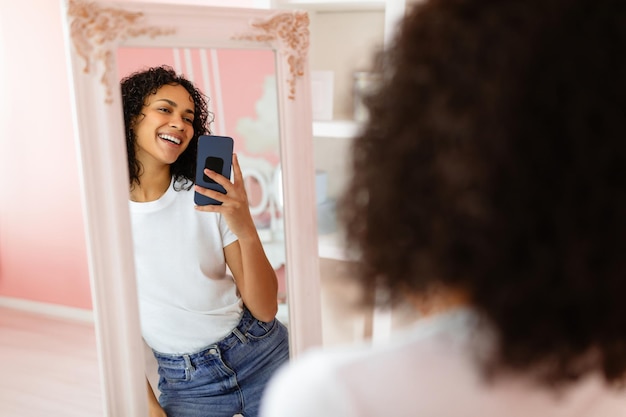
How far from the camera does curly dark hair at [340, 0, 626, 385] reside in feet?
1.48

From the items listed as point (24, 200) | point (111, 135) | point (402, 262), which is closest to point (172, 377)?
point (111, 135)

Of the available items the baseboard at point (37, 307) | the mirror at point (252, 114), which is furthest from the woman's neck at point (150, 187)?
the baseboard at point (37, 307)

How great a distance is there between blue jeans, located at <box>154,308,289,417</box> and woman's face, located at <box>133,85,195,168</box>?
30 centimetres

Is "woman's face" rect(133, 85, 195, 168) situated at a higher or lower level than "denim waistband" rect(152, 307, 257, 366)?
higher

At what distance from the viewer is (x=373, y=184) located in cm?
53

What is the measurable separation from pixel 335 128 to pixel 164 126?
0.58m

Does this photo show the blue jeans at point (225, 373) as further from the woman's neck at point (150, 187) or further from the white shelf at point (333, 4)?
the white shelf at point (333, 4)

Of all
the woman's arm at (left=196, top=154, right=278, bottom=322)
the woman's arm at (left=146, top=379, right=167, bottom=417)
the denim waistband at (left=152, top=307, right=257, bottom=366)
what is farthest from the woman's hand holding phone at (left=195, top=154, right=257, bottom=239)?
the woman's arm at (left=146, top=379, right=167, bottom=417)

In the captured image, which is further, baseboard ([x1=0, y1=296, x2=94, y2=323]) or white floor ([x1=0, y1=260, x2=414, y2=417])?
baseboard ([x1=0, y1=296, x2=94, y2=323])

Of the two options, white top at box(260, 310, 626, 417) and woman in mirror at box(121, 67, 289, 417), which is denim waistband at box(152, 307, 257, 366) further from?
white top at box(260, 310, 626, 417)

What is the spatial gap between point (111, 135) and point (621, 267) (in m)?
0.68

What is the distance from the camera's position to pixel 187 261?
Result: 0.98 meters

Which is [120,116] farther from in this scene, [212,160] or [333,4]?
[333,4]

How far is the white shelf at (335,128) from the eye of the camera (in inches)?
57.1
